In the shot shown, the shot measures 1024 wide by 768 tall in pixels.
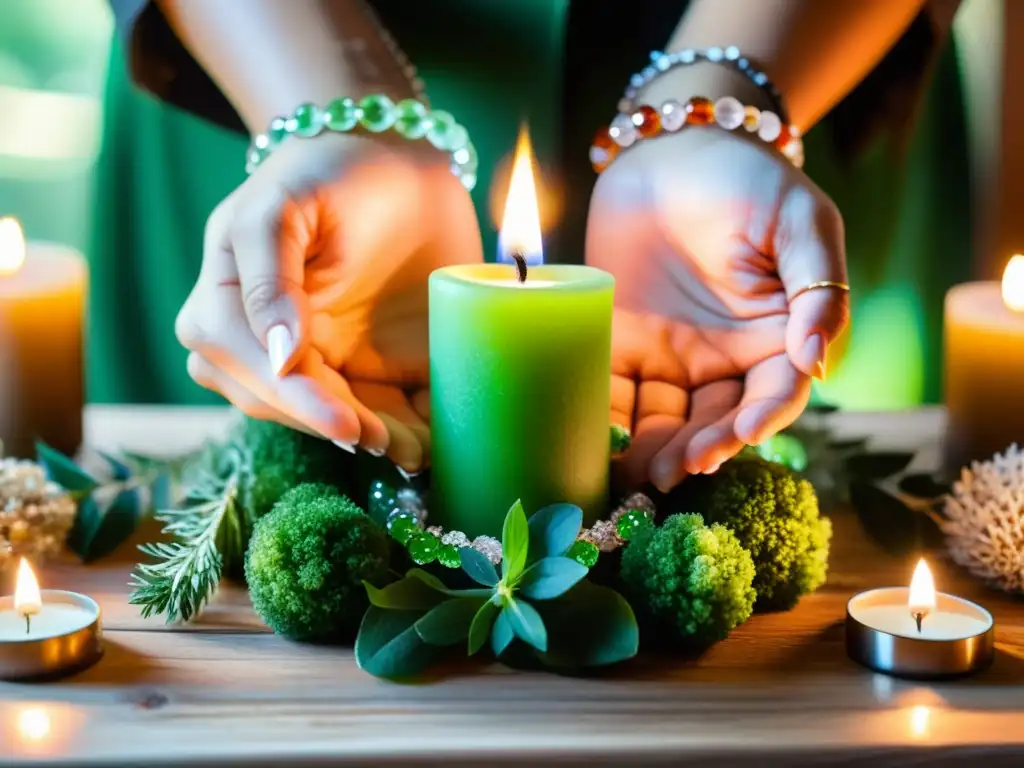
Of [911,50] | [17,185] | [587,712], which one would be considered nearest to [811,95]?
[911,50]

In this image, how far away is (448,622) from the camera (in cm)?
73

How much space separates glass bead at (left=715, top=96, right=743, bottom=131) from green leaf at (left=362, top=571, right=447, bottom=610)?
449mm

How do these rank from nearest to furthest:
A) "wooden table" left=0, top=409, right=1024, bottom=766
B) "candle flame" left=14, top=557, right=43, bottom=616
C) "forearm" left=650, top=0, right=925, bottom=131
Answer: "wooden table" left=0, top=409, right=1024, bottom=766 → "candle flame" left=14, top=557, right=43, bottom=616 → "forearm" left=650, top=0, right=925, bottom=131

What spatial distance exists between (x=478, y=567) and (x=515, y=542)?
0.12ft

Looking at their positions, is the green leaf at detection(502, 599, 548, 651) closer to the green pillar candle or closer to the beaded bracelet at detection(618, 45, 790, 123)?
the green pillar candle

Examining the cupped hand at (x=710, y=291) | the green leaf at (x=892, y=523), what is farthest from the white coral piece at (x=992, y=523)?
the cupped hand at (x=710, y=291)

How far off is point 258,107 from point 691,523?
59 cm

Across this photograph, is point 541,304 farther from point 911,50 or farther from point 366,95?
point 911,50

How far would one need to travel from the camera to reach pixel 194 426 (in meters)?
1.27

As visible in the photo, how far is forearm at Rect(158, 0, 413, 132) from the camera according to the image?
1065 mm

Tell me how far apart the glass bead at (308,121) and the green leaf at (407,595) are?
39cm

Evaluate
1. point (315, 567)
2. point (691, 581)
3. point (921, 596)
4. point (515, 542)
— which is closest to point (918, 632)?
point (921, 596)

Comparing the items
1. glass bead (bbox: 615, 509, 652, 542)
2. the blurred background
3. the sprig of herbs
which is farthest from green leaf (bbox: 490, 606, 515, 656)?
the blurred background

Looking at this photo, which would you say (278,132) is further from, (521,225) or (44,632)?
(44,632)
